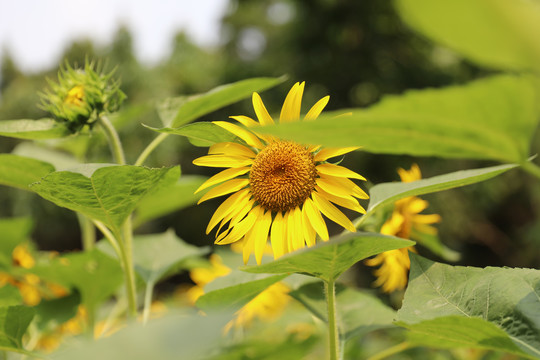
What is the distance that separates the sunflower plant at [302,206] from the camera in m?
0.15

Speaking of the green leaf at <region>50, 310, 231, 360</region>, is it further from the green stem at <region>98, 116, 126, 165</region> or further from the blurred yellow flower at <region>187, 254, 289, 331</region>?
the blurred yellow flower at <region>187, 254, 289, 331</region>

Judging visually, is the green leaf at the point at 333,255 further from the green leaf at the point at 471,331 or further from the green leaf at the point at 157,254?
the green leaf at the point at 157,254

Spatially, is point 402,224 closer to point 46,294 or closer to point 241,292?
point 241,292

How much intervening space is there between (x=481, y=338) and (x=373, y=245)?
0.07m

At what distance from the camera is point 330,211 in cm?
32

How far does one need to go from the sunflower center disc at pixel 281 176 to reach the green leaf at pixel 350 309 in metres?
0.10

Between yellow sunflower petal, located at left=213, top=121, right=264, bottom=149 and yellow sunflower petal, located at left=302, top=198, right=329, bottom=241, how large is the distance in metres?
0.06

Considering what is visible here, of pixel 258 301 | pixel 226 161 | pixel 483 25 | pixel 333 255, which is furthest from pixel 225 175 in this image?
pixel 258 301

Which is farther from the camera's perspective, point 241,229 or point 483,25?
point 241,229

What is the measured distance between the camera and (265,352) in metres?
0.22

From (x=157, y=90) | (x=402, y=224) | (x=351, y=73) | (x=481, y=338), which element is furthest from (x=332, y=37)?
(x=481, y=338)

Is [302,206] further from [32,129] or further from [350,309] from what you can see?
[32,129]

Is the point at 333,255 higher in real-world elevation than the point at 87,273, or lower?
higher

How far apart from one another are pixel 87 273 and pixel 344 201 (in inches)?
13.4
